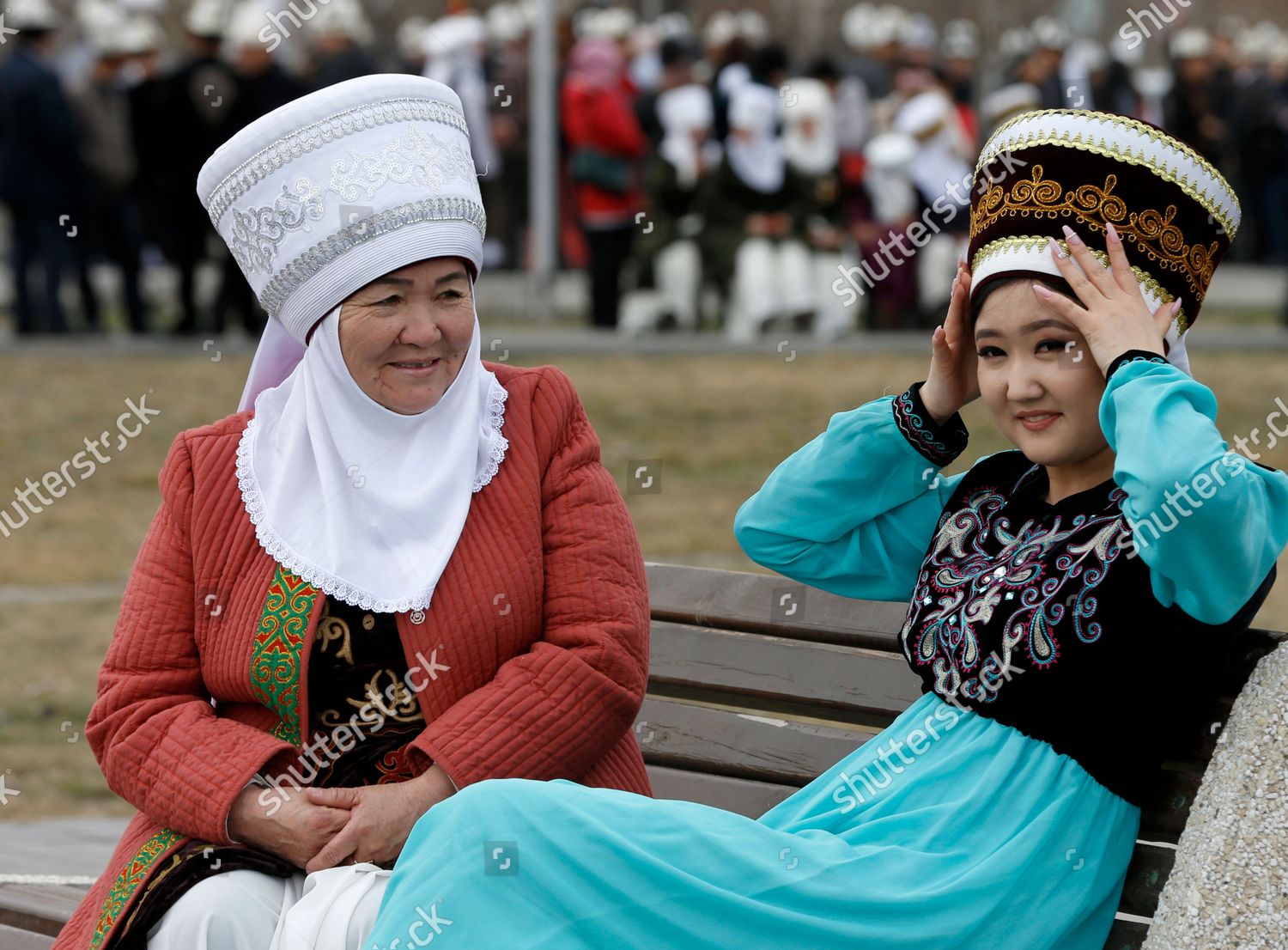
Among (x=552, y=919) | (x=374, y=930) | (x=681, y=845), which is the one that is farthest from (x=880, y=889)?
(x=374, y=930)

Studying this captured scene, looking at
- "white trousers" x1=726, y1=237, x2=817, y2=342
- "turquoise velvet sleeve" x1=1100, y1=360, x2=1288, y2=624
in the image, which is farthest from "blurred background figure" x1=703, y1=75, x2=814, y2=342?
"turquoise velvet sleeve" x1=1100, y1=360, x2=1288, y2=624

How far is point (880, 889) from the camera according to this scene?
9.10 feet

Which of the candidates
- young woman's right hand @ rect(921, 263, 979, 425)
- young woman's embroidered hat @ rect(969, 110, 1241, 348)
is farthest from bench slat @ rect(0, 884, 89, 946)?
young woman's embroidered hat @ rect(969, 110, 1241, 348)

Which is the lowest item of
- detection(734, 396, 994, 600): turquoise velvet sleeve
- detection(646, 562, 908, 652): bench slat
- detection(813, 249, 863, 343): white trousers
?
detection(813, 249, 863, 343): white trousers

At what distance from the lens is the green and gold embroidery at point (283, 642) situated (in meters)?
3.21

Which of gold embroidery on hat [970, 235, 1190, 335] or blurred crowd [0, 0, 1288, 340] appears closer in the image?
gold embroidery on hat [970, 235, 1190, 335]

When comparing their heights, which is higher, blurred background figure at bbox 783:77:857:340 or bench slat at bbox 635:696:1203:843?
blurred background figure at bbox 783:77:857:340

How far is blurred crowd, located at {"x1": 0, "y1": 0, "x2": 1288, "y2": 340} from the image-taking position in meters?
14.0

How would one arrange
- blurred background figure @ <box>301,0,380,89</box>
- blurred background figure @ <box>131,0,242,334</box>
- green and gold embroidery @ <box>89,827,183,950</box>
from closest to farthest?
green and gold embroidery @ <box>89,827,183,950</box> < blurred background figure @ <box>131,0,242,334</box> < blurred background figure @ <box>301,0,380,89</box>

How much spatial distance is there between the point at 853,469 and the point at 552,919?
3.20ft

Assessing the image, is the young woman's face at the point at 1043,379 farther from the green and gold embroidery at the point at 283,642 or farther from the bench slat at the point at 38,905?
the bench slat at the point at 38,905

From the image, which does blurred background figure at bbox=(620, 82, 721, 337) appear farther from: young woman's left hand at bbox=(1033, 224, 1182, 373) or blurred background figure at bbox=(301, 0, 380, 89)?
young woman's left hand at bbox=(1033, 224, 1182, 373)

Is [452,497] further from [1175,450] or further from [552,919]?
[1175,450]

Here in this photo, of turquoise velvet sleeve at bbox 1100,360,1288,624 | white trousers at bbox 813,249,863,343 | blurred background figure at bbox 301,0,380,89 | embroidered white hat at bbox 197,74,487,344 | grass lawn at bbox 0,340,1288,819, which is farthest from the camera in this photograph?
blurred background figure at bbox 301,0,380,89
